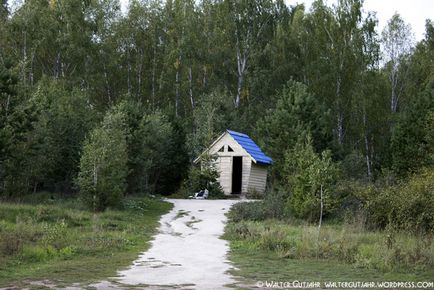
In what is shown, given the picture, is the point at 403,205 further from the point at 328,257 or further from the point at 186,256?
the point at 186,256

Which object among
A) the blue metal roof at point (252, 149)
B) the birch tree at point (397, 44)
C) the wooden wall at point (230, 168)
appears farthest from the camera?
the birch tree at point (397, 44)

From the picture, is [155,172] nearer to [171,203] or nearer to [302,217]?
[171,203]

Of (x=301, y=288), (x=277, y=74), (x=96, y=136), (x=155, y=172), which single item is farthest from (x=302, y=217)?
(x=277, y=74)

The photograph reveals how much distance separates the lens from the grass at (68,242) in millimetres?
11766

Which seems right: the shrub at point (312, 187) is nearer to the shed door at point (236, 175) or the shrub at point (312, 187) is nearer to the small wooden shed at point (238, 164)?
the small wooden shed at point (238, 164)

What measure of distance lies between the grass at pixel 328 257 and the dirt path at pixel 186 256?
56 centimetres

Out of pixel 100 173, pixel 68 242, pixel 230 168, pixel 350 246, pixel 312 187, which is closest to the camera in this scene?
pixel 350 246

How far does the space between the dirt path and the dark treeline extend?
10.1 meters

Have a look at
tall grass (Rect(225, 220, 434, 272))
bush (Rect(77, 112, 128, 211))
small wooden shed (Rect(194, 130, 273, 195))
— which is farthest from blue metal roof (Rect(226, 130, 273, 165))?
tall grass (Rect(225, 220, 434, 272))

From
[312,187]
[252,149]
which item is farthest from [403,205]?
[252,149]

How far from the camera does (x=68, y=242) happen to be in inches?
640

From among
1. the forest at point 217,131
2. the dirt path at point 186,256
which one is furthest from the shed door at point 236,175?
the dirt path at point 186,256

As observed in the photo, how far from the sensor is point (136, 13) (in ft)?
161

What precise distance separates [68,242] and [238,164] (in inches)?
875
